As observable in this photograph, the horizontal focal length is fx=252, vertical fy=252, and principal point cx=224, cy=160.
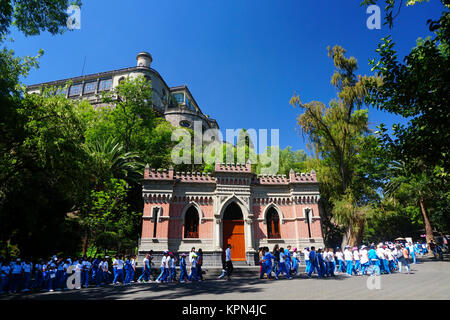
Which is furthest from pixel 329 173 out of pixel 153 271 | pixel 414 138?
pixel 153 271

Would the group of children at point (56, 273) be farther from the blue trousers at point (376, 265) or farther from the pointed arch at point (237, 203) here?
the blue trousers at point (376, 265)

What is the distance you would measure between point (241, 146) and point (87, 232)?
24053mm

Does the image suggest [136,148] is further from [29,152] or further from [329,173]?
[329,173]

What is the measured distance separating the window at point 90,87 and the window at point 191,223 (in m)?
44.4

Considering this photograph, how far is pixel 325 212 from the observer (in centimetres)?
Result: 2950

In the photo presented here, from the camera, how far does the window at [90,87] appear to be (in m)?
52.7

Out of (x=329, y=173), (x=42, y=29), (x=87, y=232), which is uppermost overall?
(x=42, y=29)

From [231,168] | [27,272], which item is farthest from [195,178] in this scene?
[27,272]

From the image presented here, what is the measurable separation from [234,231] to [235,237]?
466 millimetres

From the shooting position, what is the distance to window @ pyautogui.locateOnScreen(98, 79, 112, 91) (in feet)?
171

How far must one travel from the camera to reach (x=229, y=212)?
2059cm

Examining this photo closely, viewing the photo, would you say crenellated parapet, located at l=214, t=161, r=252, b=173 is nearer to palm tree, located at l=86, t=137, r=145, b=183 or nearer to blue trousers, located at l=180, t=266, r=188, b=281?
palm tree, located at l=86, t=137, r=145, b=183

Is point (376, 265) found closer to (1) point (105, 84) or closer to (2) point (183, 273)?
(2) point (183, 273)

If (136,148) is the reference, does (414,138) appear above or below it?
below
